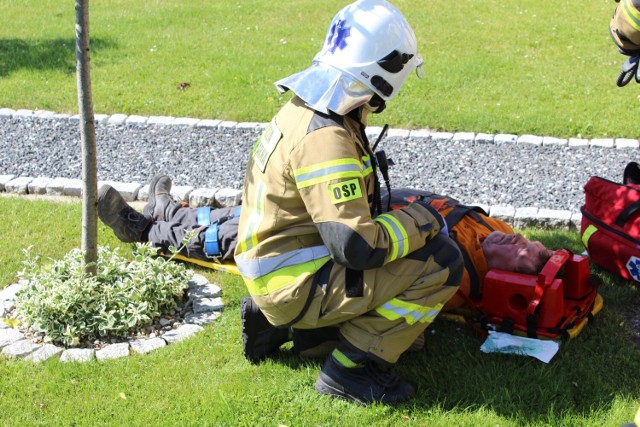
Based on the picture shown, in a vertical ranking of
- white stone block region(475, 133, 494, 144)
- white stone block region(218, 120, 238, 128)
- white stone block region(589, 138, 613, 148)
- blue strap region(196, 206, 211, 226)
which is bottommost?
white stone block region(218, 120, 238, 128)

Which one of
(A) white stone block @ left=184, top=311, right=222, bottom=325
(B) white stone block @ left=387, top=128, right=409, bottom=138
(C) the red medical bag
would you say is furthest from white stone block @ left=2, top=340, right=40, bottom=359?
(B) white stone block @ left=387, top=128, right=409, bottom=138

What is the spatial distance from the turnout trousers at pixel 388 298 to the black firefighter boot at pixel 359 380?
69mm

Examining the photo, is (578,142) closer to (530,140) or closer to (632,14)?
(530,140)

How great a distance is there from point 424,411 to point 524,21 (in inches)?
306

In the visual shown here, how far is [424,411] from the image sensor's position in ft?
11.8

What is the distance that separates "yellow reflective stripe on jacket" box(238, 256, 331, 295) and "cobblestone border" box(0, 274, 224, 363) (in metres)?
0.89

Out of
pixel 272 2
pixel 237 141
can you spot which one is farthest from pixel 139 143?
pixel 272 2

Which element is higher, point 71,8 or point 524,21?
point 524,21

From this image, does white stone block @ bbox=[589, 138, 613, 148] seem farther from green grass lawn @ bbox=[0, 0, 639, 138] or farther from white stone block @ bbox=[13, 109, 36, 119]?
white stone block @ bbox=[13, 109, 36, 119]

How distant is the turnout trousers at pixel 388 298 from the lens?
3.54 metres

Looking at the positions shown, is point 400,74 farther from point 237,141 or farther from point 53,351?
point 237,141

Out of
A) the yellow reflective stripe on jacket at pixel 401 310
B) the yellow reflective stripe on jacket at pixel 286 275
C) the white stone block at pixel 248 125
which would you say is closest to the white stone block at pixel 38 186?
the white stone block at pixel 248 125

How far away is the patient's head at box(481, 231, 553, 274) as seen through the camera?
4.24 metres

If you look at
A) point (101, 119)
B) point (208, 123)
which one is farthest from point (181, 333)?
point (101, 119)
